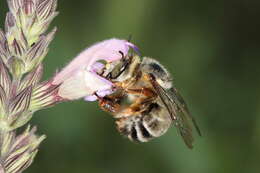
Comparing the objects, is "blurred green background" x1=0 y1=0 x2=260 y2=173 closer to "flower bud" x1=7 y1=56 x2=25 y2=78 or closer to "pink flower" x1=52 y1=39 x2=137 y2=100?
"pink flower" x1=52 y1=39 x2=137 y2=100

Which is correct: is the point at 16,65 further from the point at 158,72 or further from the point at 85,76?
the point at 158,72

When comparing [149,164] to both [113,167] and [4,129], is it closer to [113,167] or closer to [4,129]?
[113,167]

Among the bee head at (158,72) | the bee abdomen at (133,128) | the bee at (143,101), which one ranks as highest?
the bee head at (158,72)

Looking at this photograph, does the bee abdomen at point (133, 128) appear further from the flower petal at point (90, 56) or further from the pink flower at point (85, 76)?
the flower petal at point (90, 56)

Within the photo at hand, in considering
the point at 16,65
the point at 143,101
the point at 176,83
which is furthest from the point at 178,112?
the point at 176,83

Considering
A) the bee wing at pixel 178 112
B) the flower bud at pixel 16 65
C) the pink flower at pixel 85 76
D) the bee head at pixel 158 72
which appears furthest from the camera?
the bee head at pixel 158 72

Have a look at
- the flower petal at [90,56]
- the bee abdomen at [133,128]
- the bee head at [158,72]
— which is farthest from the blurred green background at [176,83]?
the flower petal at [90,56]

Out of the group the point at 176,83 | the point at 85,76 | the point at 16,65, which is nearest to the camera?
the point at 16,65
